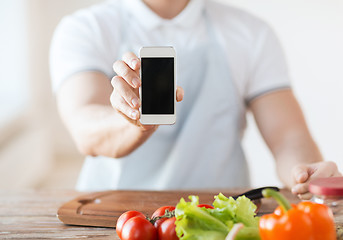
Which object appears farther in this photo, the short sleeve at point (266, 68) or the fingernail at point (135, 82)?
the short sleeve at point (266, 68)

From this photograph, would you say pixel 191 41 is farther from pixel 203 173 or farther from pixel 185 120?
pixel 203 173

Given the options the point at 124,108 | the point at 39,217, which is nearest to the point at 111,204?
the point at 39,217

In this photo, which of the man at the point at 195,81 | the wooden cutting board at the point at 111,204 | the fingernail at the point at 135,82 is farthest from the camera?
the man at the point at 195,81

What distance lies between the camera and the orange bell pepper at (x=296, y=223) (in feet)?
2.43

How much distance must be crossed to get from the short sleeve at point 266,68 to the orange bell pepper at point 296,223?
2.88 ft

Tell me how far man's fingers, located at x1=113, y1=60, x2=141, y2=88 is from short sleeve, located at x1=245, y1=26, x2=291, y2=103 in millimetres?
708

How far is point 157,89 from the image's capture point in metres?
1.00

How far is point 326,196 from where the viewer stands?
927mm

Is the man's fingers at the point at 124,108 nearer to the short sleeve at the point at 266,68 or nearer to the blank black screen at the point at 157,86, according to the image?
the blank black screen at the point at 157,86

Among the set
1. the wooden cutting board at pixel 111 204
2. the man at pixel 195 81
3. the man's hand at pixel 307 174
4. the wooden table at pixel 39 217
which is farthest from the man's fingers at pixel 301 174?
the man at pixel 195 81

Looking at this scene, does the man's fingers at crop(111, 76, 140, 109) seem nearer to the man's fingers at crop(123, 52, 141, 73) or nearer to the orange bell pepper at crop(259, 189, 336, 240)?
the man's fingers at crop(123, 52, 141, 73)

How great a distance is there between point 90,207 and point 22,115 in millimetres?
2305

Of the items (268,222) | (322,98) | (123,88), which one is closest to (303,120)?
(123,88)

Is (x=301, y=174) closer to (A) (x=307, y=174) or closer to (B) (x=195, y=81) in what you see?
(A) (x=307, y=174)
